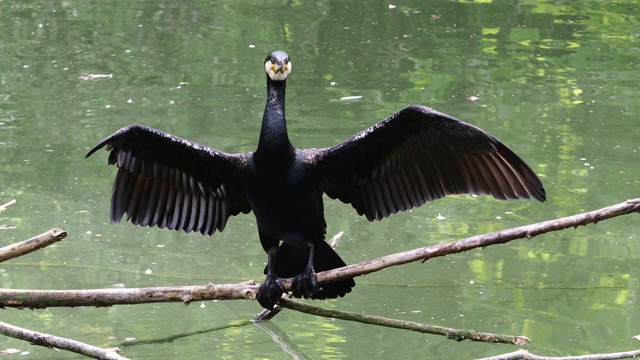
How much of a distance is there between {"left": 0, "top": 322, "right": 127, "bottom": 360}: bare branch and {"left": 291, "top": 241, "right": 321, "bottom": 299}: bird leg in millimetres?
762

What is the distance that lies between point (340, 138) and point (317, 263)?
10.4 ft

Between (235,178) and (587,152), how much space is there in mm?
3606

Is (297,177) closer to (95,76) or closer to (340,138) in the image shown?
(340,138)

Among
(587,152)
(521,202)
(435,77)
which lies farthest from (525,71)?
(521,202)

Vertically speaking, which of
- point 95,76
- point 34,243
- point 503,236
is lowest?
point 95,76

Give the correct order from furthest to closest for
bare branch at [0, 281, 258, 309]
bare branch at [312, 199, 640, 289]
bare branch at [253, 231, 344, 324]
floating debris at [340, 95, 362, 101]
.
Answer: floating debris at [340, 95, 362, 101], bare branch at [253, 231, 344, 324], bare branch at [0, 281, 258, 309], bare branch at [312, 199, 640, 289]

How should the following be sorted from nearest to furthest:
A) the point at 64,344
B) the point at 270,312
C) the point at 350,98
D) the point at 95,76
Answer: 1. the point at 64,344
2. the point at 270,312
3. the point at 350,98
4. the point at 95,76

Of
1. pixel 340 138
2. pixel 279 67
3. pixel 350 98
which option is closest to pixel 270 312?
pixel 279 67

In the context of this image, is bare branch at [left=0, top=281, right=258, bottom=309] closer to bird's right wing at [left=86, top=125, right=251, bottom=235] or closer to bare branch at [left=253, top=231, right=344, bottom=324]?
bird's right wing at [left=86, top=125, right=251, bottom=235]

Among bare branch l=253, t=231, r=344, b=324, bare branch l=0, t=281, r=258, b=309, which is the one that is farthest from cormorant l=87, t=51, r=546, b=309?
bare branch l=253, t=231, r=344, b=324

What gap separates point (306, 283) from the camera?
4.20m

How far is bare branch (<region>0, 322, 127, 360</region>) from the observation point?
373 centimetres

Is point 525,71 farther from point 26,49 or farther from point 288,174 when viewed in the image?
point 288,174

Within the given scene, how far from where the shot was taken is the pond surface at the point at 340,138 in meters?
5.32
